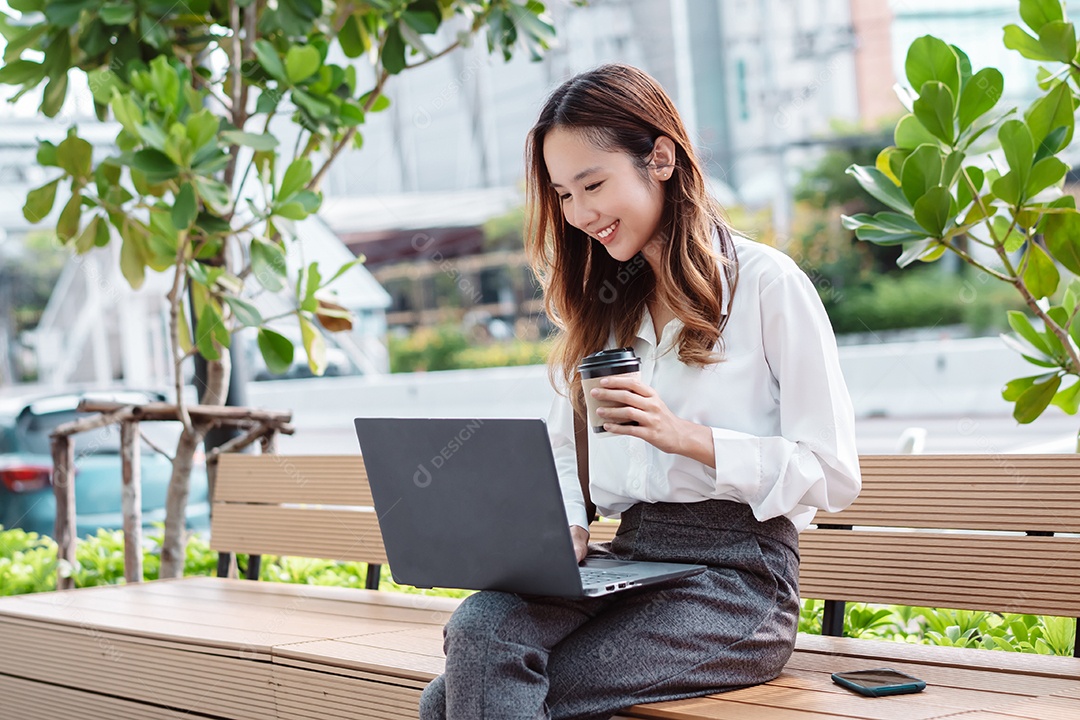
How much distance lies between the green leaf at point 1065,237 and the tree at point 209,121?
1.90 metres

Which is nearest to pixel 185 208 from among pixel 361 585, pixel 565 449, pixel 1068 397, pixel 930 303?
pixel 361 585

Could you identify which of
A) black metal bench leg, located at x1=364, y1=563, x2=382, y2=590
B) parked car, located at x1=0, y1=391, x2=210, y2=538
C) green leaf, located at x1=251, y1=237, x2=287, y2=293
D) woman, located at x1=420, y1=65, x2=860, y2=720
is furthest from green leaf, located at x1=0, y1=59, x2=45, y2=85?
woman, located at x1=420, y1=65, x2=860, y2=720

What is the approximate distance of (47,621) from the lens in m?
2.88

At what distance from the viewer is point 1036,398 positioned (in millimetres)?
2422

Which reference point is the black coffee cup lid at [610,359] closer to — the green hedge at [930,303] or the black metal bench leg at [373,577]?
the black metal bench leg at [373,577]

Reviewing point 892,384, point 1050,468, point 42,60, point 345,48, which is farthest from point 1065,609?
point 892,384

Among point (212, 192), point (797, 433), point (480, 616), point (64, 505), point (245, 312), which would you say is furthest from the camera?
point (64, 505)

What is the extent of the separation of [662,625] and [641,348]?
54 centimetres

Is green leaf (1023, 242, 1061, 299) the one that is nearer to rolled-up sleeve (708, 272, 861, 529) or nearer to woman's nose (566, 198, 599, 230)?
rolled-up sleeve (708, 272, 861, 529)

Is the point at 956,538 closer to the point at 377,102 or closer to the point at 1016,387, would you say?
the point at 1016,387

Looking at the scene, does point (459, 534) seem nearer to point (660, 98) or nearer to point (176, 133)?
point (660, 98)

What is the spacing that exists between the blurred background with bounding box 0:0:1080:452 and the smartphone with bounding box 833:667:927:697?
999 cm

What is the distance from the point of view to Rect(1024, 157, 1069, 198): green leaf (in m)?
2.14

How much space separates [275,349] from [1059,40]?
2225mm
